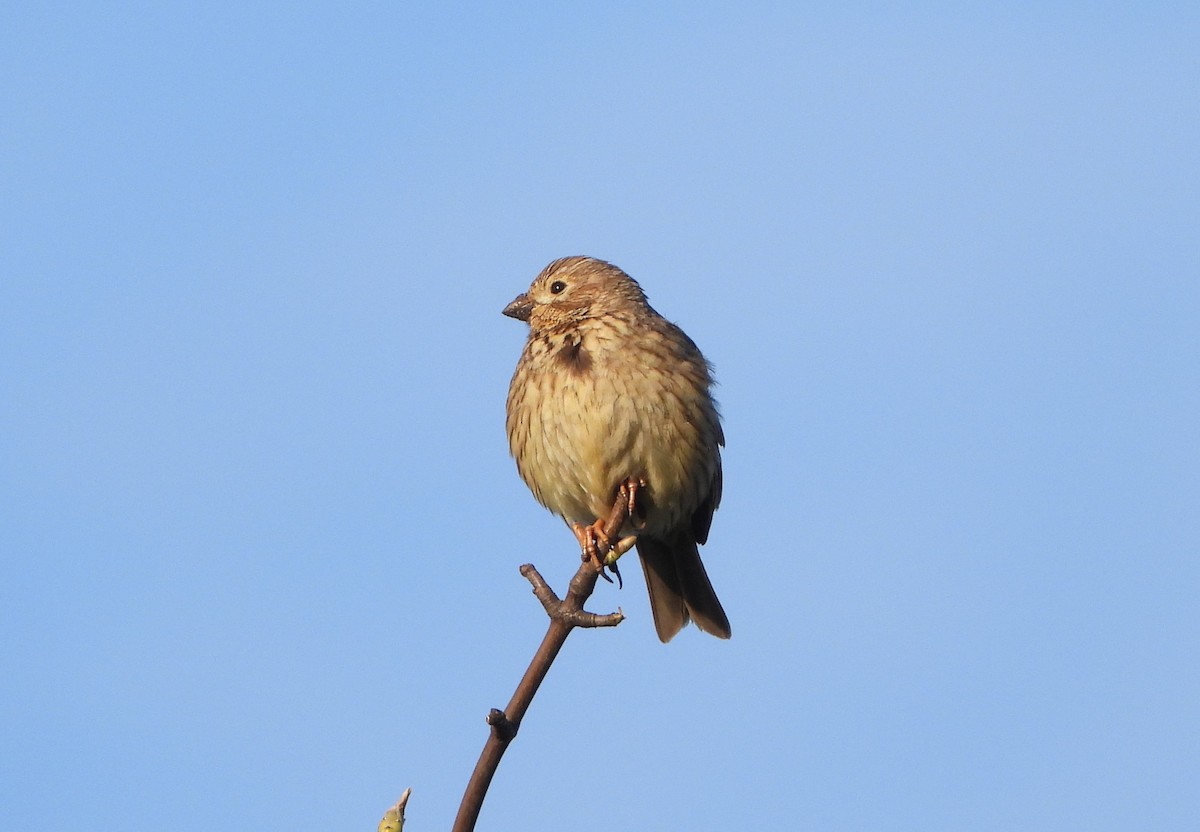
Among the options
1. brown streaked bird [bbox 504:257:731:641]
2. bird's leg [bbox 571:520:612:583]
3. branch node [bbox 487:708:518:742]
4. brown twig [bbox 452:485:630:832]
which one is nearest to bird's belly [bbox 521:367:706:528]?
brown streaked bird [bbox 504:257:731:641]

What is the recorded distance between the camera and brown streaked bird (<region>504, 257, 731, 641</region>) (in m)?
6.92

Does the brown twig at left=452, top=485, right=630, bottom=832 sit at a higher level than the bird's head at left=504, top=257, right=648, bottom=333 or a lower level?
lower

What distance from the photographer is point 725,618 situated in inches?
307

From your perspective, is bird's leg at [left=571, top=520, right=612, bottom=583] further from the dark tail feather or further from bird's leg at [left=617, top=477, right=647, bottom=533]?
the dark tail feather

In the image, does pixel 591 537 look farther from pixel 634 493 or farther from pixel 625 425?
pixel 625 425

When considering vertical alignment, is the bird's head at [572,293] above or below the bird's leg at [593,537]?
above

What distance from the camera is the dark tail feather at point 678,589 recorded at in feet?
25.4

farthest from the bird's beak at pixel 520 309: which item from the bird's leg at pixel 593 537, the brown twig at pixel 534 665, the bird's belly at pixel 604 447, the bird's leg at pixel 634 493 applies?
the brown twig at pixel 534 665

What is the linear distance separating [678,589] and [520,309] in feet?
5.43

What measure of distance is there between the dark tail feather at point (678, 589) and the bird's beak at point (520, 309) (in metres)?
1.30

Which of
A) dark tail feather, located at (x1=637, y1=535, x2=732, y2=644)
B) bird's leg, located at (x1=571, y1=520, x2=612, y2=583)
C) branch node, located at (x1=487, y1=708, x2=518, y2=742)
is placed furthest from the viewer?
dark tail feather, located at (x1=637, y1=535, x2=732, y2=644)

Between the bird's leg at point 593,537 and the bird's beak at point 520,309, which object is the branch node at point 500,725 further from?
the bird's beak at point 520,309

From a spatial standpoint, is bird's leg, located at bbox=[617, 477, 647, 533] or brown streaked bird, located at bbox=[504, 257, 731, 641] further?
brown streaked bird, located at bbox=[504, 257, 731, 641]

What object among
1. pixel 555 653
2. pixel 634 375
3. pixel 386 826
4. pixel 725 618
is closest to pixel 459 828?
pixel 386 826
